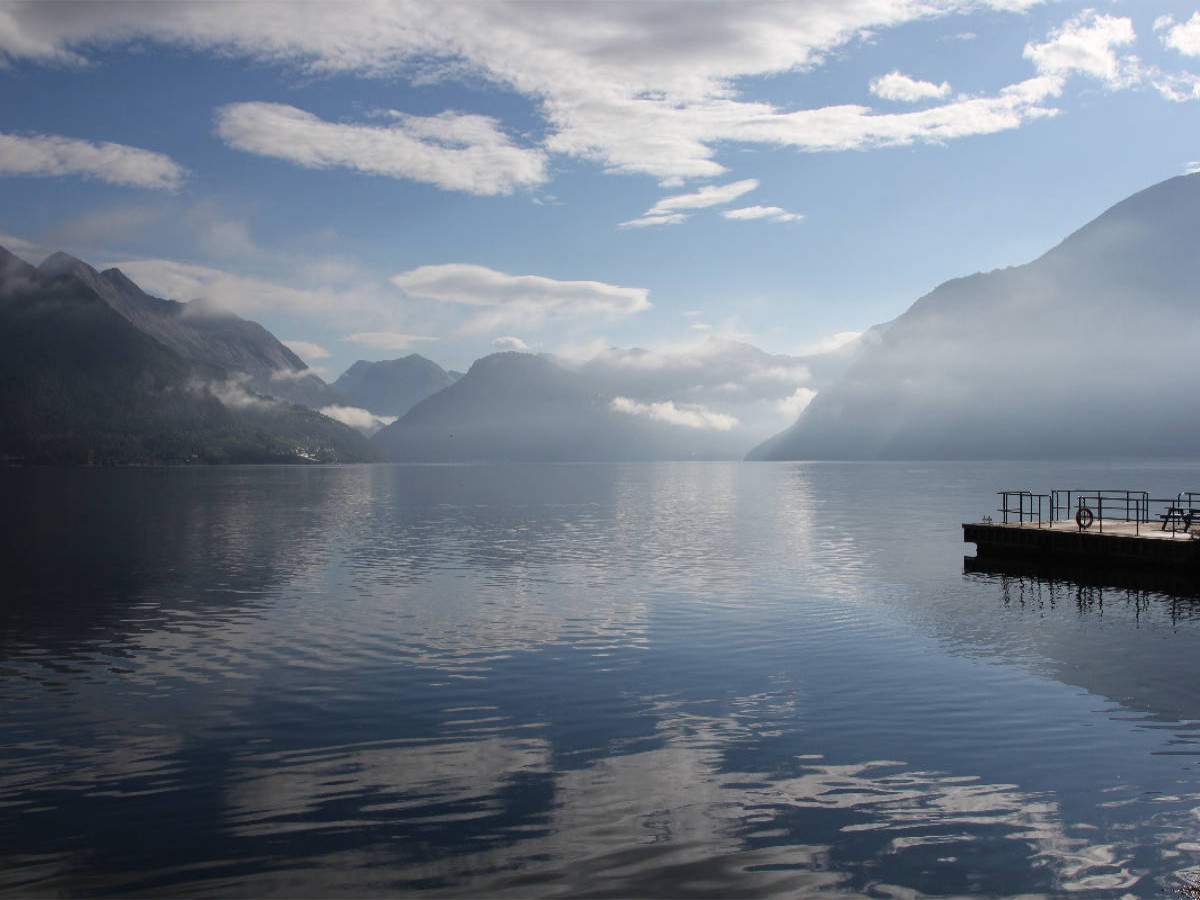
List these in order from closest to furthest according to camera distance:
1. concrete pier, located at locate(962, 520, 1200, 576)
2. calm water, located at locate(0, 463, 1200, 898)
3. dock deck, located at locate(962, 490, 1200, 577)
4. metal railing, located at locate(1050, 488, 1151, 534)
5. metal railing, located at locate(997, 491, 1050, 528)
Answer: calm water, located at locate(0, 463, 1200, 898), concrete pier, located at locate(962, 520, 1200, 576), dock deck, located at locate(962, 490, 1200, 577), metal railing, located at locate(1050, 488, 1151, 534), metal railing, located at locate(997, 491, 1050, 528)

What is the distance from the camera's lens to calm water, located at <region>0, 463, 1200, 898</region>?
1568 cm

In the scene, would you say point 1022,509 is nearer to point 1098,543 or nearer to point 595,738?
point 1098,543

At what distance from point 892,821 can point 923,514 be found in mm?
110105

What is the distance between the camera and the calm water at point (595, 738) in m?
15.7

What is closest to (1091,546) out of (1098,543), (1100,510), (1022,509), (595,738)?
(1098,543)

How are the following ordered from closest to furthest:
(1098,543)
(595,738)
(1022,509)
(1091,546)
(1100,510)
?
(595,738) → (1100,510) → (1098,543) → (1091,546) → (1022,509)

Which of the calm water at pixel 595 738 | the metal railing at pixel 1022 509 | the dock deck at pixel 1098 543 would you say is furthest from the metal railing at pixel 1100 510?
the calm water at pixel 595 738

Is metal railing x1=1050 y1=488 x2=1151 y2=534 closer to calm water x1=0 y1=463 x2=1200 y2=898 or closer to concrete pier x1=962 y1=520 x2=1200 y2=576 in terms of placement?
concrete pier x1=962 y1=520 x2=1200 y2=576

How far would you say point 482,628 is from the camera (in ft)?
127

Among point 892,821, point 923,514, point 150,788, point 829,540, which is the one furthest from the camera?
point 923,514

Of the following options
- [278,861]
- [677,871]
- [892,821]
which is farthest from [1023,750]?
[278,861]

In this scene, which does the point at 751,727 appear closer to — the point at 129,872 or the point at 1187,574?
the point at 129,872

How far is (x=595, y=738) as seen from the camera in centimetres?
2300

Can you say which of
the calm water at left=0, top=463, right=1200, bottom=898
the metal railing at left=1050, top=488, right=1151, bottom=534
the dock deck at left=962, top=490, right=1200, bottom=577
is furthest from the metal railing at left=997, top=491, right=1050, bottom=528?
the calm water at left=0, top=463, right=1200, bottom=898
